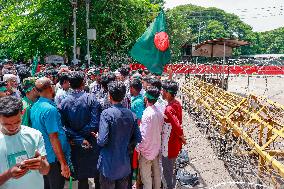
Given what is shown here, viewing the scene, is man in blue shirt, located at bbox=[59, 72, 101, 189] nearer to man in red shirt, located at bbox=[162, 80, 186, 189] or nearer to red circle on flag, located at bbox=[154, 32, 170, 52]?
man in red shirt, located at bbox=[162, 80, 186, 189]

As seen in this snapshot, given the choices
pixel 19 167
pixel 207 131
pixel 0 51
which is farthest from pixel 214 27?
pixel 19 167

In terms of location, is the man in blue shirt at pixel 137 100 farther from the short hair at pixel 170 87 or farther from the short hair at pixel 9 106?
the short hair at pixel 9 106

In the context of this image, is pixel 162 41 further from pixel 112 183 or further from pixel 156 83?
pixel 112 183

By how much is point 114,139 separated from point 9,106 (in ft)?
5.51

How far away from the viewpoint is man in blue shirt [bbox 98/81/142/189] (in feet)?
13.9

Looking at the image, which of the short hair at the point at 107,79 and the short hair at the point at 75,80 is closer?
the short hair at the point at 75,80

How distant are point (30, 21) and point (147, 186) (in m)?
19.0

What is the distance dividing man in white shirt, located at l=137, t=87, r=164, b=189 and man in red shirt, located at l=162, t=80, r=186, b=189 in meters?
0.16

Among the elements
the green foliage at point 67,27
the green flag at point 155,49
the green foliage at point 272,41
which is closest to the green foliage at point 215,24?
the green foliage at point 272,41

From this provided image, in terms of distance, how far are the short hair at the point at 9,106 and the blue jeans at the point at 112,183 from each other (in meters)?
1.86

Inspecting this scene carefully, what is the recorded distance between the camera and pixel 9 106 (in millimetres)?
2809

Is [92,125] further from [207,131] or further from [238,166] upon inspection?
[207,131]

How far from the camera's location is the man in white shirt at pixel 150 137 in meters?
5.05

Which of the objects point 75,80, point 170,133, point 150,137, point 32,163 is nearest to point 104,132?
point 75,80
